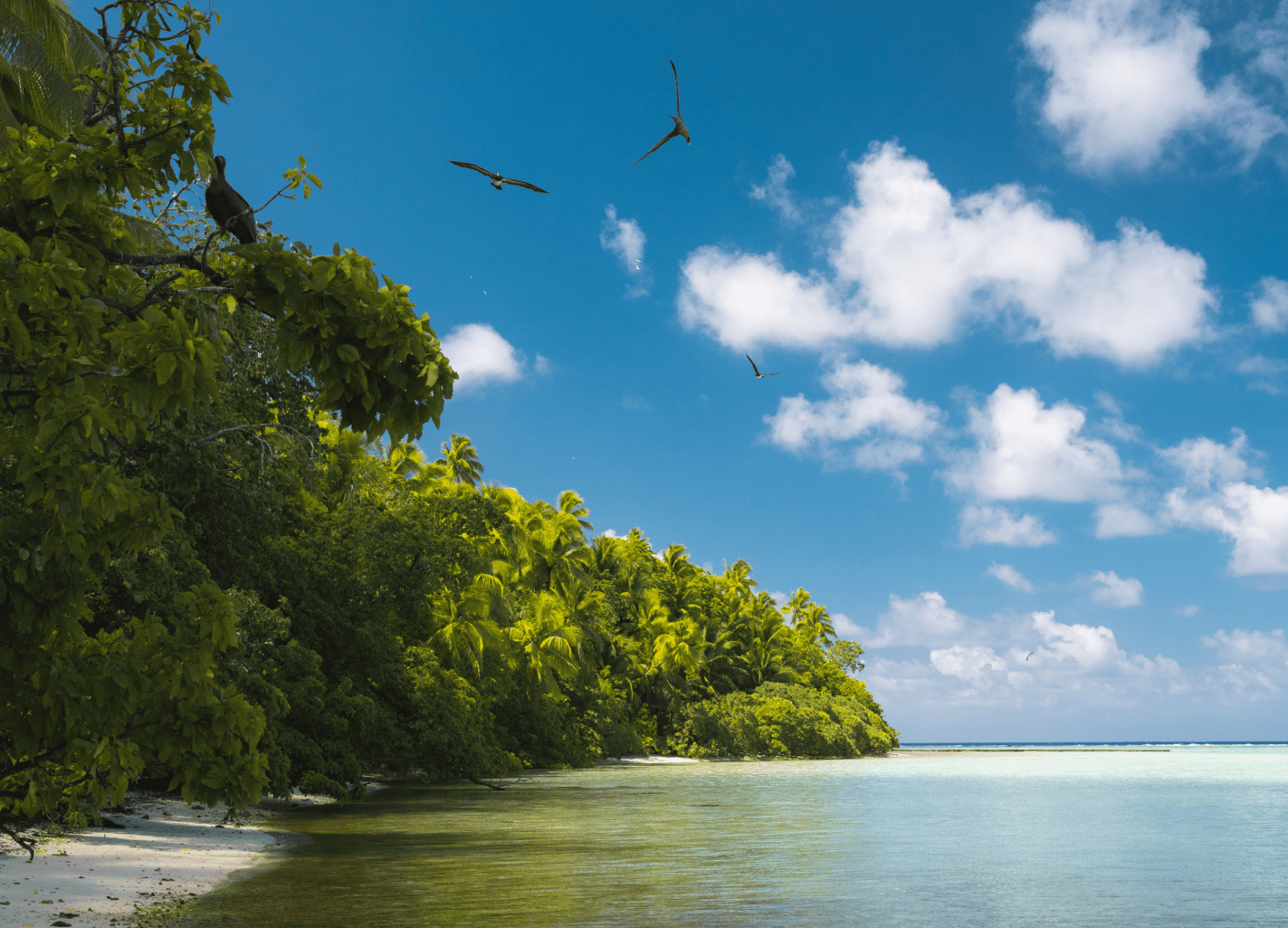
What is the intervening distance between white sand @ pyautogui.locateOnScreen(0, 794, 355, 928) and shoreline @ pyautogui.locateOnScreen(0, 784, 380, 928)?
0.03 ft

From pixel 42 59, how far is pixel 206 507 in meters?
8.62

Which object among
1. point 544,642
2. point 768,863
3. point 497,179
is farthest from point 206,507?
point 544,642

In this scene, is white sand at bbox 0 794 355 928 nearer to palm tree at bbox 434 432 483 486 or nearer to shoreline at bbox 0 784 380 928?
shoreline at bbox 0 784 380 928

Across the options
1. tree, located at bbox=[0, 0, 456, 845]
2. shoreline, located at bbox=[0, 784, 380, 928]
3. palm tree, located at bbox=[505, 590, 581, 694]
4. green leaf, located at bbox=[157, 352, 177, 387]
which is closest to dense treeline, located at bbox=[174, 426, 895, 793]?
palm tree, located at bbox=[505, 590, 581, 694]

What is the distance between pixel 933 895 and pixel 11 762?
35.4ft

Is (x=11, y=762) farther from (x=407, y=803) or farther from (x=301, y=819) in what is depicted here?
(x=407, y=803)

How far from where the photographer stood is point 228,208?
555 cm

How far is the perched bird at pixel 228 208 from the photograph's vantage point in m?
5.41

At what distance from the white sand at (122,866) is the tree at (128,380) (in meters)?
5.68

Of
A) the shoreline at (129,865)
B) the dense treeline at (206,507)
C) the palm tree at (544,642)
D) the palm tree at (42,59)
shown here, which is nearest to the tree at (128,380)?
the dense treeline at (206,507)

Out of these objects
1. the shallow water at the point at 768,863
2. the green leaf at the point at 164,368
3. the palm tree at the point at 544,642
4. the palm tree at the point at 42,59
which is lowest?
the shallow water at the point at 768,863

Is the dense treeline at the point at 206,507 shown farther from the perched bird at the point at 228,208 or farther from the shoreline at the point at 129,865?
the shoreline at the point at 129,865

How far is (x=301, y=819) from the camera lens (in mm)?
22281

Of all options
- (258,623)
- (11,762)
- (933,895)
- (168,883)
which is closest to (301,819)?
(258,623)
